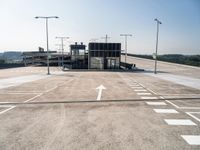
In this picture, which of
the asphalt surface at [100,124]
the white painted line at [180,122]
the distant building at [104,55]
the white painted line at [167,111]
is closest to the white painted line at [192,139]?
the asphalt surface at [100,124]

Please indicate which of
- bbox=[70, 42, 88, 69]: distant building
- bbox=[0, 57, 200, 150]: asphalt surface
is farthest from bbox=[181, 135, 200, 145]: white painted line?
bbox=[70, 42, 88, 69]: distant building

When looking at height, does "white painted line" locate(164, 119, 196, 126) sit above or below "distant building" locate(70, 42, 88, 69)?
below

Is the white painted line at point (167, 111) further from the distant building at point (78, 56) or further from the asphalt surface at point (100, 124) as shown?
the distant building at point (78, 56)

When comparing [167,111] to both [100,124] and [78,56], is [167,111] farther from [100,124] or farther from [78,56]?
[78,56]

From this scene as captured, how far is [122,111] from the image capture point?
892 cm

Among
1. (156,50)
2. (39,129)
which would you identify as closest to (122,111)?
(39,129)

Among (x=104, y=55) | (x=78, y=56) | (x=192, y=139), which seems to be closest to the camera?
(x=192, y=139)

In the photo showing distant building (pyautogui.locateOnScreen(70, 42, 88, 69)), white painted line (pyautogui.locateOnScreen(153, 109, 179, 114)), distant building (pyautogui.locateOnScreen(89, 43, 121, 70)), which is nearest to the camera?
white painted line (pyautogui.locateOnScreen(153, 109, 179, 114))

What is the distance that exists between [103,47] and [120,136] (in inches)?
1459

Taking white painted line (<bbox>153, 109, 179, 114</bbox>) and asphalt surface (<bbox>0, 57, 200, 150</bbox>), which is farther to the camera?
white painted line (<bbox>153, 109, 179, 114</bbox>)

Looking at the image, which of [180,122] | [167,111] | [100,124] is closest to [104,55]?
[167,111]

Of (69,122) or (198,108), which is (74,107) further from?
(198,108)

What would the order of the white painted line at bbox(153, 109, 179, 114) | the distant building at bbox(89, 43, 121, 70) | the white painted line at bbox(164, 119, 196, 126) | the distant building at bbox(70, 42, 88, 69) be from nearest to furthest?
the white painted line at bbox(164, 119, 196, 126) → the white painted line at bbox(153, 109, 179, 114) → the distant building at bbox(89, 43, 121, 70) → the distant building at bbox(70, 42, 88, 69)

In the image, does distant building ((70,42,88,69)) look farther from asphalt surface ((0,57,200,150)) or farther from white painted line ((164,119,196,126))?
white painted line ((164,119,196,126))
